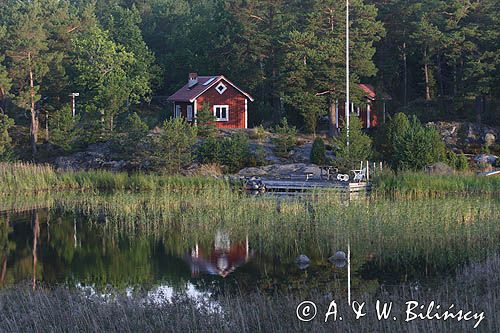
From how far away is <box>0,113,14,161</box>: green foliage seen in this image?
36.2 meters

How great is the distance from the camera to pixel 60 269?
1725cm

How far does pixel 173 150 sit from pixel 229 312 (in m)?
21.4

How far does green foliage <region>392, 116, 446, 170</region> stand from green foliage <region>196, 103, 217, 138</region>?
10822mm

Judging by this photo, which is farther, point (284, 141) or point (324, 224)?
point (284, 141)

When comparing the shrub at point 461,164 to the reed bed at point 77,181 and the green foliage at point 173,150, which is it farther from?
the green foliage at point 173,150

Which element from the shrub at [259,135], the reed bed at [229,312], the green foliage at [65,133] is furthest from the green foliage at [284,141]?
the reed bed at [229,312]

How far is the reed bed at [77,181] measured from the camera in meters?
28.7

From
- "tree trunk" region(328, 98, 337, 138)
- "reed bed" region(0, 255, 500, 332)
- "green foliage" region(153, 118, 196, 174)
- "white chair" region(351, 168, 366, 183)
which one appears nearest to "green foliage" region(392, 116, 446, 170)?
"white chair" region(351, 168, 366, 183)

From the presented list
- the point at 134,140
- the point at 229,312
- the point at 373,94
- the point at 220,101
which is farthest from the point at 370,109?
the point at 229,312

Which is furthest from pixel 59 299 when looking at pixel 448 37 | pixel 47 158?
pixel 448 37

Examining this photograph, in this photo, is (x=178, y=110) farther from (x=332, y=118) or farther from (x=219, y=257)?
(x=219, y=257)

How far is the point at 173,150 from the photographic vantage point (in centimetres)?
3241

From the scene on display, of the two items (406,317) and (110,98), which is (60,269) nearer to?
(406,317)

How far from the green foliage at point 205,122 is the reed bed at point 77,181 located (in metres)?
6.54
